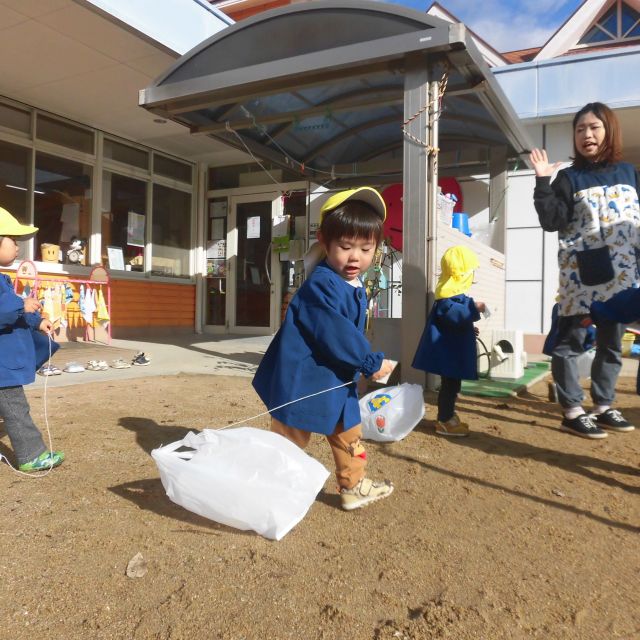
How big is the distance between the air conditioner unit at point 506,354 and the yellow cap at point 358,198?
11.4 feet

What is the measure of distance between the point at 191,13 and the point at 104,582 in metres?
6.92

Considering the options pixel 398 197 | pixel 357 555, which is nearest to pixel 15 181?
pixel 398 197

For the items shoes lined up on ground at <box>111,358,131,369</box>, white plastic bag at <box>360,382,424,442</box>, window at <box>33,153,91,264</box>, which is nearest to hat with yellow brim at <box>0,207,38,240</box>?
white plastic bag at <box>360,382,424,442</box>

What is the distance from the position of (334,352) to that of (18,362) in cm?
162

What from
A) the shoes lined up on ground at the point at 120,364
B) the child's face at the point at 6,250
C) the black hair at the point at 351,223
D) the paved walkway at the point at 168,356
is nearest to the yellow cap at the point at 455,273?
the black hair at the point at 351,223

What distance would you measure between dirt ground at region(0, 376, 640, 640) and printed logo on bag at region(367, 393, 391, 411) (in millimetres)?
271

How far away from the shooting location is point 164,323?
10078mm

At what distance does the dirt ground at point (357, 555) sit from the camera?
1.47m

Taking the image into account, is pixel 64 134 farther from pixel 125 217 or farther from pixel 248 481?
pixel 248 481

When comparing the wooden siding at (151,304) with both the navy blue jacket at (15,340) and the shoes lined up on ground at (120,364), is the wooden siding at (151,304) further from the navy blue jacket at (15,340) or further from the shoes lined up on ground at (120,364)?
the navy blue jacket at (15,340)

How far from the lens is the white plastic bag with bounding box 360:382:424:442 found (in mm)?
3207

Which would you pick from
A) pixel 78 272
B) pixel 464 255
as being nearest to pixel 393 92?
pixel 464 255

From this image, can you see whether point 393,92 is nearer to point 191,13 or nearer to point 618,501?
point 191,13

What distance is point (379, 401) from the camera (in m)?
3.28
